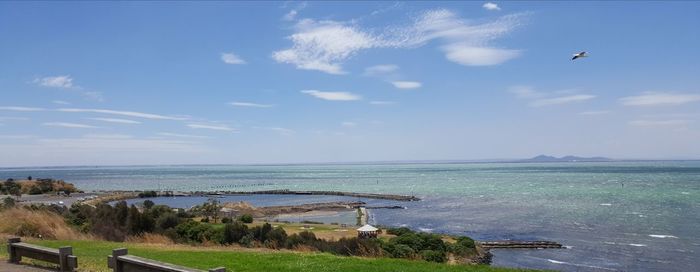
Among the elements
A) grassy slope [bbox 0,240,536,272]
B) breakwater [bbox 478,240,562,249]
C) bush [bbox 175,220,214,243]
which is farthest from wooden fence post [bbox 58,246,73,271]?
breakwater [bbox 478,240,562,249]

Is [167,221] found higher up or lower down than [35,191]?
higher up

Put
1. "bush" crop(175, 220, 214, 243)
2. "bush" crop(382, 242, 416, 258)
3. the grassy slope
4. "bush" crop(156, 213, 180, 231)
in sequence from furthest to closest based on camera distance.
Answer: "bush" crop(156, 213, 180, 231), "bush" crop(175, 220, 214, 243), "bush" crop(382, 242, 416, 258), the grassy slope

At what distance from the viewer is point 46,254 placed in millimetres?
10695

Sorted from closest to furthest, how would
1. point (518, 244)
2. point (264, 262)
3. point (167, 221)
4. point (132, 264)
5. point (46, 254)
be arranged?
point (132, 264), point (46, 254), point (264, 262), point (167, 221), point (518, 244)

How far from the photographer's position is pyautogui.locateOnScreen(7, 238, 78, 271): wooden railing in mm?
10297

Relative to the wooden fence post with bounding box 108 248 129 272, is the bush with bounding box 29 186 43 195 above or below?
below

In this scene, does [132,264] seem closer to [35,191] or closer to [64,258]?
[64,258]

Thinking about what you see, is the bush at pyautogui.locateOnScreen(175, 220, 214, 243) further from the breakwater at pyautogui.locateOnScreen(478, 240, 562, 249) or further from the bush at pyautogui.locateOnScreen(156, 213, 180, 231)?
the breakwater at pyautogui.locateOnScreen(478, 240, 562, 249)

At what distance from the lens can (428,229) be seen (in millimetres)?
53406

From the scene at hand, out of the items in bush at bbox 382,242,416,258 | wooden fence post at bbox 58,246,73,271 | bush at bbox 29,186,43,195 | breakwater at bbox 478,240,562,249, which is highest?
wooden fence post at bbox 58,246,73,271

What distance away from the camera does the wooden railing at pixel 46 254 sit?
10297 millimetres

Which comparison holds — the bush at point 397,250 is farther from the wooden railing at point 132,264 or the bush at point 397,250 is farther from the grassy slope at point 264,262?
the wooden railing at point 132,264

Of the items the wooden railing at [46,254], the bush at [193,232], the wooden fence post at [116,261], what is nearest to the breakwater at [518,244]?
the bush at [193,232]

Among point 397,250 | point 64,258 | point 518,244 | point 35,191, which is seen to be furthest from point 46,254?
point 35,191
